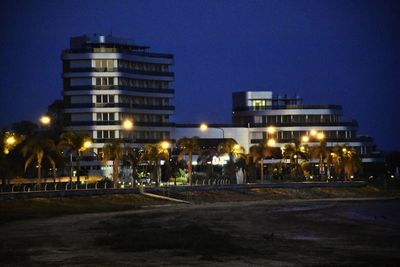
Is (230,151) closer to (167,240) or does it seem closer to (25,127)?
(25,127)

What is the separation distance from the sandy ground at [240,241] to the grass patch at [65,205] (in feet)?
14.4

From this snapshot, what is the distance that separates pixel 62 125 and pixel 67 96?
834 cm

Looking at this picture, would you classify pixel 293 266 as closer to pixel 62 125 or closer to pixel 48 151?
pixel 48 151

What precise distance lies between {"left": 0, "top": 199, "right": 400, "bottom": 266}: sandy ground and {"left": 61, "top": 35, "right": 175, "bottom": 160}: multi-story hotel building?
106 meters

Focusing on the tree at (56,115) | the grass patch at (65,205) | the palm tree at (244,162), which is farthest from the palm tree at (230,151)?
the grass patch at (65,205)

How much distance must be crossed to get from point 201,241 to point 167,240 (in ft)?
7.10

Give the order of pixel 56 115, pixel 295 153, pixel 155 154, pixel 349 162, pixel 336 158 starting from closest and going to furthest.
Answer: pixel 155 154, pixel 295 153, pixel 349 162, pixel 336 158, pixel 56 115

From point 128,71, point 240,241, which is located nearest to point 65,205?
point 240,241

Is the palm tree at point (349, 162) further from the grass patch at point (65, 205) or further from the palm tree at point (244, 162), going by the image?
the grass patch at point (65, 205)

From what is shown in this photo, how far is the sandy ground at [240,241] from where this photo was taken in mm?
39062

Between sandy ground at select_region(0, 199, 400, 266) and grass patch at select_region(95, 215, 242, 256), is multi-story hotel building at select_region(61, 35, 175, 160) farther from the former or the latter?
grass patch at select_region(95, 215, 242, 256)

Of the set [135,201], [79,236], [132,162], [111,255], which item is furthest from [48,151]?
[111,255]

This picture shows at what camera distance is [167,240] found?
4803 centimetres

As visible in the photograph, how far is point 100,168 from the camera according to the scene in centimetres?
17938
